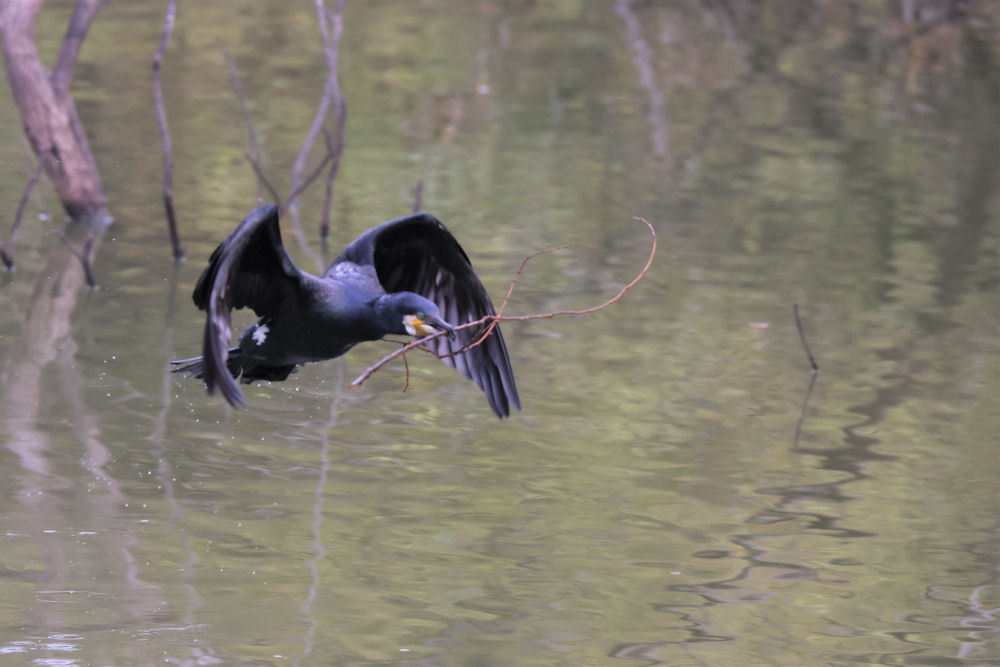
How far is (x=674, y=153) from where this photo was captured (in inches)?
496

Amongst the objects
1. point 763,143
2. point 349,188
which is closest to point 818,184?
point 763,143

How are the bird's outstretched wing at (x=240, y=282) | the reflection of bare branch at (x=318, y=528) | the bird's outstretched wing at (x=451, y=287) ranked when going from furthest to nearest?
the reflection of bare branch at (x=318, y=528)
the bird's outstretched wing at (x=451, y=287)
the bird's outstretched wing at (x=240, y=282)

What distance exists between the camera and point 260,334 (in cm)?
423

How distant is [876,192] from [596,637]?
723 cm

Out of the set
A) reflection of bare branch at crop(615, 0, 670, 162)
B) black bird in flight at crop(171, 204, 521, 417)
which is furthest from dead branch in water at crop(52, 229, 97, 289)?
reflection of bare branch at crop(615, 0, 670, 162)

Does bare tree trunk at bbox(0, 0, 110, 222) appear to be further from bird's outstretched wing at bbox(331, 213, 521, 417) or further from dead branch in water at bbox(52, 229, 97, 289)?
bird's outstretched wing at bbox(331, 213, 521, 417)

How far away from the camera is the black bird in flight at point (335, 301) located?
3.81 meters

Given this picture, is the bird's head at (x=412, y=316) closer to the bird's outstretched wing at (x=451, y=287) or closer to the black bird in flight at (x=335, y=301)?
the black bird in flight at (x=335, y=301)

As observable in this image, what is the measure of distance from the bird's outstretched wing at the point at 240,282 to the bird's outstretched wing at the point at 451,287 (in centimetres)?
63

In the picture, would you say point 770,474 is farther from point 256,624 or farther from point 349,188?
point 349,188

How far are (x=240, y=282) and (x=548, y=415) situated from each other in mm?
3397

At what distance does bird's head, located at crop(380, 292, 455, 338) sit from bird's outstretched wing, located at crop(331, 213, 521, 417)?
75 centimetres

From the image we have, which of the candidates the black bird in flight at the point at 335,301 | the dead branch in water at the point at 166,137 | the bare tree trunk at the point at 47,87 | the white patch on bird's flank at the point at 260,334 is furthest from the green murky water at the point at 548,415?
the white patch on bird's flank at the point at 260,334

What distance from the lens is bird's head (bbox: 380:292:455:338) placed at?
3809mm
